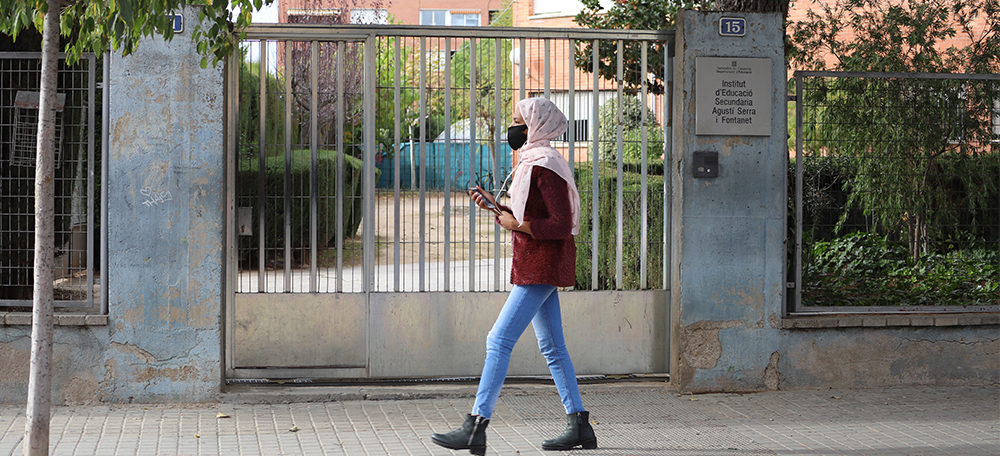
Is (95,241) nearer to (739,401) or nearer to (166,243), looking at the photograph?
(166,243)

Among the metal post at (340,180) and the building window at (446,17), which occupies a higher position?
the building window at (446,17)

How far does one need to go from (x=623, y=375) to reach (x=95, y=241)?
374 cm

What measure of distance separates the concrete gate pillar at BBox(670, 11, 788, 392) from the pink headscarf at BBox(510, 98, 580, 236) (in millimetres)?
1738

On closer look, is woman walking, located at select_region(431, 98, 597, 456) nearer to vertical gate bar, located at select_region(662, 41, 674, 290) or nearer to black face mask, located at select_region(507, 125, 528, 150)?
black face mask, located at select_region(507, 125, 528, 150)

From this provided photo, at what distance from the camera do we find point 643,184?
20.6 feet

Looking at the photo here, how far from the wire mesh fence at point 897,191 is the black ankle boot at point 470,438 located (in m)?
2.99

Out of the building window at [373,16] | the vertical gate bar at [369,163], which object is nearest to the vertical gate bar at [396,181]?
the vertical gate bar at [369,163]

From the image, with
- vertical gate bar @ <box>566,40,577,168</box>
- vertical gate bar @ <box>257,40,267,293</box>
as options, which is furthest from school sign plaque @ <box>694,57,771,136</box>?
vertical gate bar @ <box>257,40,267,293</box>

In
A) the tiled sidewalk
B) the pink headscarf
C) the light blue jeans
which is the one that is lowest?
the tiled sidewalk

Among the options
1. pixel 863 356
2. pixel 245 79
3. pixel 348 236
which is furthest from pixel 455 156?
pixel 863 356

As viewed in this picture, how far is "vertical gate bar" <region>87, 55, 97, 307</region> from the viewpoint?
18.6ft

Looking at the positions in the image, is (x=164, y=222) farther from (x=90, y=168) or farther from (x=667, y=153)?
(x=667, y=153)

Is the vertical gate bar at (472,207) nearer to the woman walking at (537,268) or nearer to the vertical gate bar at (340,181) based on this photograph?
the vertical gate bar at (340,181)

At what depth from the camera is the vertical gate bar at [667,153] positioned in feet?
20.4
